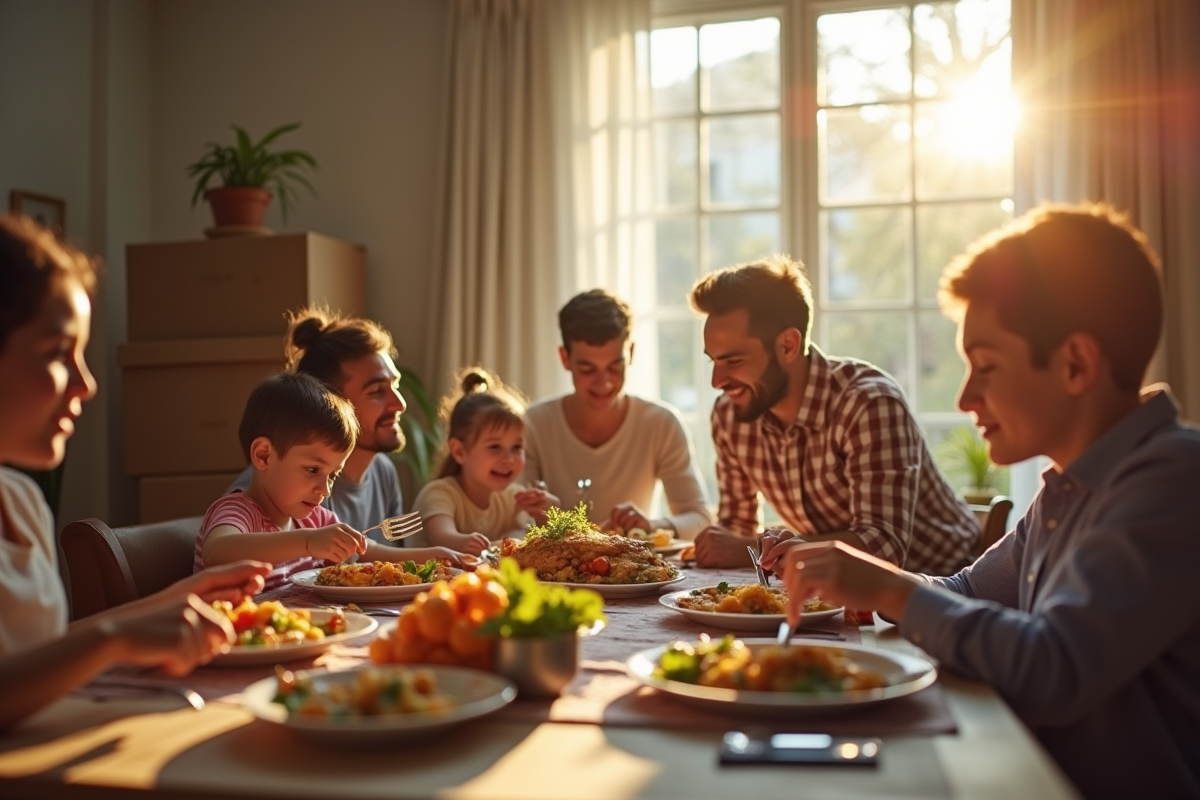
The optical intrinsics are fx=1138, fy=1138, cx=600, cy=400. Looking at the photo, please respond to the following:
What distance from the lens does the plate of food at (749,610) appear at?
1792mm

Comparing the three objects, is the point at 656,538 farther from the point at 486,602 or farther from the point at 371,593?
the point at 486,602

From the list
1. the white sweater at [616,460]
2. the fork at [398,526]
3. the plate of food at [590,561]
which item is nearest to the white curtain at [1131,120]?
the white sweater at [616,460]

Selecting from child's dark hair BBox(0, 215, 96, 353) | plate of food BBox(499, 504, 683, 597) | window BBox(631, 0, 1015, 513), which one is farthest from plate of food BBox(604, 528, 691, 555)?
window BBox(631, 0, 1015, 513)

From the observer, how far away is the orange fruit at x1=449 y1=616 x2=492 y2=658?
1.34 m

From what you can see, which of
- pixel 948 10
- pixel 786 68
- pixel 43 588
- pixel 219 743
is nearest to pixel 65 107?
pixel 786 68

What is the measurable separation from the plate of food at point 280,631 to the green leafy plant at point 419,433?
2854 millimetres

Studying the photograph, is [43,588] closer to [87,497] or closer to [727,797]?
[727,797]

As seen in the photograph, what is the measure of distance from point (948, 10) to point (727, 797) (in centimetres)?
430

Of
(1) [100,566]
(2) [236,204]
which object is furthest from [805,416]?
(2) [236,204]

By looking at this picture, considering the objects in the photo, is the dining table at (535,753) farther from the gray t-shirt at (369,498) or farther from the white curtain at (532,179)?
the white curtain at (532,179)

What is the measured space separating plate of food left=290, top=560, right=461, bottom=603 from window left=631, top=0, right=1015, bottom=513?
2.66 meters

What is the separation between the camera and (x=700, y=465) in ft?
16.4

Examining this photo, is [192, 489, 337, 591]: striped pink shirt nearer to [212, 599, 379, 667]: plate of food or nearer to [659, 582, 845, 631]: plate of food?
[212, 599, 379, 667]: plate of food

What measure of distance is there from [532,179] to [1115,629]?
12.7 ft
